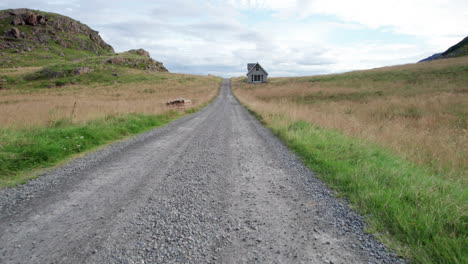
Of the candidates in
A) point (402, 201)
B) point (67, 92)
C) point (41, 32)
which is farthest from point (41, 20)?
point (402, 201)

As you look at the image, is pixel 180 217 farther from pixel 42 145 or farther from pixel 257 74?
pixel 257 74

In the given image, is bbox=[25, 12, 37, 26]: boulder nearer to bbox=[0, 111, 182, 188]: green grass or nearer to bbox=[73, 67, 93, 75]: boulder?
bbox=[73, 67, 93, 75]: boulder

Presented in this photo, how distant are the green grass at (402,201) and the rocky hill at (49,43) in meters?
85.6

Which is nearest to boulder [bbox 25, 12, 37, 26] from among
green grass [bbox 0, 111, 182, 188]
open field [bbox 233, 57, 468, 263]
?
green grass [bbox 0, 111, 182, 188]

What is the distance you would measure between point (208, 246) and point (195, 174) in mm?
2476

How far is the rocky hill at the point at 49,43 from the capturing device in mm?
82500

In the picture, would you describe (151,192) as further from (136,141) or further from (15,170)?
(136,141)

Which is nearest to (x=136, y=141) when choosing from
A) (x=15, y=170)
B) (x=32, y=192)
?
(x=15, y=170)

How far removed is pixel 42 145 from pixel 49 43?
5754 inches

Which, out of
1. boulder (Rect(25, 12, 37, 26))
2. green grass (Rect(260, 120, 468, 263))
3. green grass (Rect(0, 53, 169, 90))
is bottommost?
green grass (Rect(260, 120, 468, 263))

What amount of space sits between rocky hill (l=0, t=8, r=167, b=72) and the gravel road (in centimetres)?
8372

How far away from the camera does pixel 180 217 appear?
3141mm

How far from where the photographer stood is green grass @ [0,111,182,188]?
16.1 ft

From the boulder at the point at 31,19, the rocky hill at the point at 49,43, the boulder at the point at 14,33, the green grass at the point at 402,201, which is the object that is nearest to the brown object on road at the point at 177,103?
the green grass at the point at 402,201
